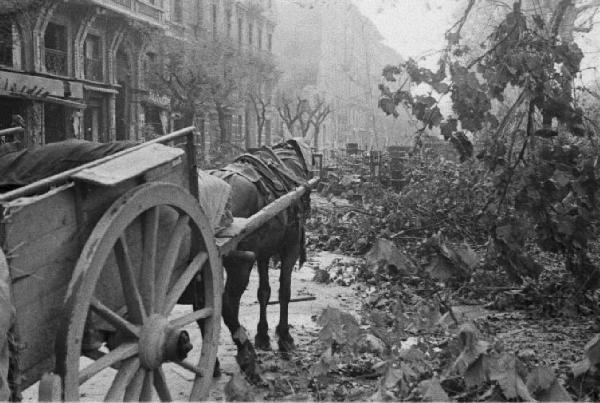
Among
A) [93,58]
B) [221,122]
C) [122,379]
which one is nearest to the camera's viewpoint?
[122,379]

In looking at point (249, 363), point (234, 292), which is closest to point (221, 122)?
point (234, 292)

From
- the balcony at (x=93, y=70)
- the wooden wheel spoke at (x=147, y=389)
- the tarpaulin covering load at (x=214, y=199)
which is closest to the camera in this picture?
the wooden wheel spoke at (x=147, y=389)

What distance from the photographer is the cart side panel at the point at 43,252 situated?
85.9 inches

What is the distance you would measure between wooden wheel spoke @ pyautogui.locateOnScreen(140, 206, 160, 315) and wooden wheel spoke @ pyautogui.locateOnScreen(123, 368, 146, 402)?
271 mm

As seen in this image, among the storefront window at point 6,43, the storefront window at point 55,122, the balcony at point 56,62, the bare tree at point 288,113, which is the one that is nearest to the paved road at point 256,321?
the storefront window at point 6,43

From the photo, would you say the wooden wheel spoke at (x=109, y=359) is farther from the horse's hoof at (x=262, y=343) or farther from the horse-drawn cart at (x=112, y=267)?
the horse's hoof at (x=262, y=343)

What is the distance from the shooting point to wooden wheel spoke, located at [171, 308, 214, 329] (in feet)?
9.68

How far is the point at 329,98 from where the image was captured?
60.1 metres

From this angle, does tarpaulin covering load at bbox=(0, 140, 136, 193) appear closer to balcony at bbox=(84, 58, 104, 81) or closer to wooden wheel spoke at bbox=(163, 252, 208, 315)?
wooden wheel spoke at bbox=(163, 252, 208, 315)

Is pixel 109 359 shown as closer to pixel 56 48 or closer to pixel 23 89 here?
pixel 23 89

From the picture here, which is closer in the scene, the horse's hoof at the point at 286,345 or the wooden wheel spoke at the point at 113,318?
the wooden wheel spoke at the point at 113,318

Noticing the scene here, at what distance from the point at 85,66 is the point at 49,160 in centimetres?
2317

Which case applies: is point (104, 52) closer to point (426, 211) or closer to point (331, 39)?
point (426, 211)

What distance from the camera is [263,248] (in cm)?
527
